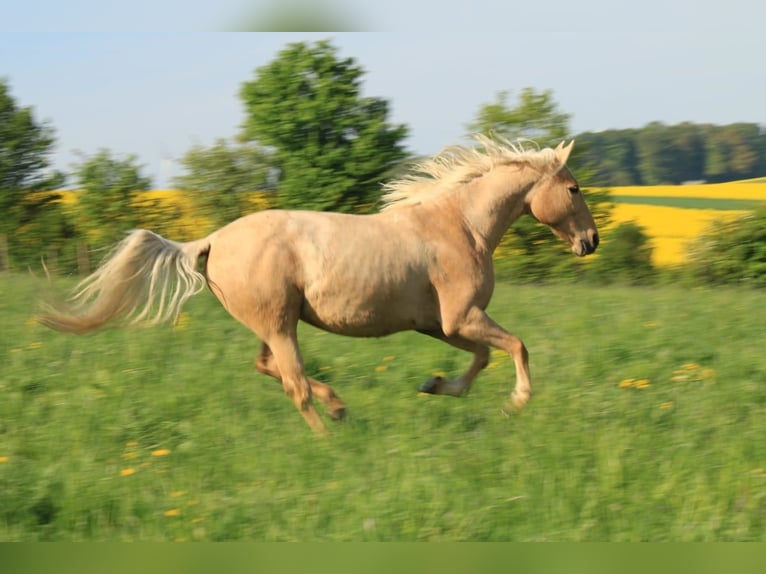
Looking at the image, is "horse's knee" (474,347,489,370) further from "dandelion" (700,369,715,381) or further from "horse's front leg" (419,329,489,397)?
"dandelion" (700,369,715,381)

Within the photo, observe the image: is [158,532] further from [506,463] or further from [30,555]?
[506,463]

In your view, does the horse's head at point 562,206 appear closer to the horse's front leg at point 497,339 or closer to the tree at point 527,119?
the horse's front leg at point 497,339

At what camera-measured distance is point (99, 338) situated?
8.98m

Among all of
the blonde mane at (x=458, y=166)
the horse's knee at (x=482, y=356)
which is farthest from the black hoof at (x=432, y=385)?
the blonde mane at (x=458, y=166)

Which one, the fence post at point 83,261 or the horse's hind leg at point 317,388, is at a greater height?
the horse's hind leg at point 317,388

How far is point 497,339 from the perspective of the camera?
22.5ft

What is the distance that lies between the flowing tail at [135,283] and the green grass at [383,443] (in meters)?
0.29

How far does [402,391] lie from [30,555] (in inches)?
147

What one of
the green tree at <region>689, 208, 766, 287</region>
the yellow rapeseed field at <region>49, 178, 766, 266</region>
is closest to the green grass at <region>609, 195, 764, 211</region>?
the yellow rapeseed field at <region>49, 178, 766, 266</region>

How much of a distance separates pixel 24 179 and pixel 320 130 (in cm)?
557

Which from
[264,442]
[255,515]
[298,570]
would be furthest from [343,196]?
[298,570]

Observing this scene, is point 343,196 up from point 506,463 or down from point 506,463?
down

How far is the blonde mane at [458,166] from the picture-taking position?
7.35 meters

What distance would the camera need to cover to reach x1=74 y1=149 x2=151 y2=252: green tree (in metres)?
18.1
